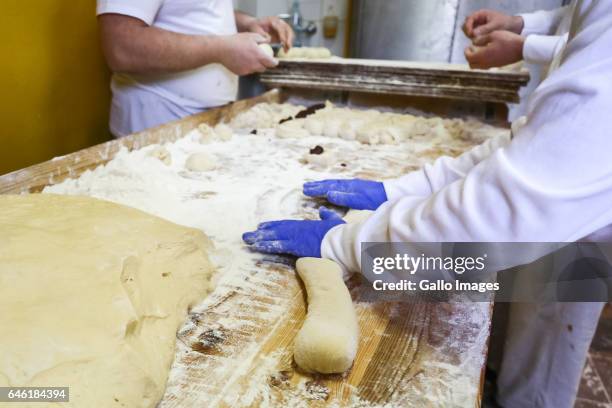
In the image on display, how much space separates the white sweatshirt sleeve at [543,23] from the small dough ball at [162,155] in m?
2.03

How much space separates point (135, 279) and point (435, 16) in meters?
3.97

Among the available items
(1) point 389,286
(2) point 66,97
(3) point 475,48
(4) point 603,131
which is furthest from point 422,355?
(2) point 66,97

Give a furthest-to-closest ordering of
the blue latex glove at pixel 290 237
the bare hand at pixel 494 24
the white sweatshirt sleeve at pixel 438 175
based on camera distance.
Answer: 1. the bare hand at pixel 494 24
2. the white sweatshirt sleeve at pixel 438 175
3. the blue latex glove at pixel 290 237

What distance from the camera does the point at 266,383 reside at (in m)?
0.67

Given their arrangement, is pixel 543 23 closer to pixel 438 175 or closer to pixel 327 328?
pixel 438 175

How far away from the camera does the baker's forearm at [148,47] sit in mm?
1838

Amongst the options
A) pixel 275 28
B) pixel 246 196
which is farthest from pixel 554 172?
pixel 275 28

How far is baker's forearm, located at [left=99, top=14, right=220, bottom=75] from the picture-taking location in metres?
1.84

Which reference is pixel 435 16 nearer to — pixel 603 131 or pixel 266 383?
pixel 603 131

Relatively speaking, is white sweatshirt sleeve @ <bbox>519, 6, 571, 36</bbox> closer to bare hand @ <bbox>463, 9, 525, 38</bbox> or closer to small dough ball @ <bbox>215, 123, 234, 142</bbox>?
bare hand @ <bbox>463, 9, 525, 38</bbox>

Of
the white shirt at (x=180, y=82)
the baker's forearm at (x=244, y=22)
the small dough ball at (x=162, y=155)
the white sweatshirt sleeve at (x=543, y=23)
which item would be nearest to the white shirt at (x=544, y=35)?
the white sweatshirt sleeve at (x=543, y=23)

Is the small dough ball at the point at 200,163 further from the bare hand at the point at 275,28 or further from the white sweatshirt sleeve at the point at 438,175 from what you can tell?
the bare hand at the point at 275,28

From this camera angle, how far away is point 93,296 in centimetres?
70

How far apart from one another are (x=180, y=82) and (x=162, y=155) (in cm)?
64
